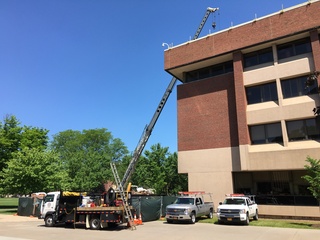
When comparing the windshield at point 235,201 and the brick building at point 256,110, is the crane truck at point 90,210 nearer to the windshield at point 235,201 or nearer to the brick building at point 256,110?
the windshield at point 235,201

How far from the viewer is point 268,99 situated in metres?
27.5

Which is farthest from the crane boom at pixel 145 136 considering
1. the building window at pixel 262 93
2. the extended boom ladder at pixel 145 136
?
the building window at pixel 262 93

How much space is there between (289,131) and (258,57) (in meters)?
7.97

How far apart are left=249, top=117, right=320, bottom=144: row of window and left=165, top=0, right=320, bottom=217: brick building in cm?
8

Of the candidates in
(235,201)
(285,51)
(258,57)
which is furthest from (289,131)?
(235,201)

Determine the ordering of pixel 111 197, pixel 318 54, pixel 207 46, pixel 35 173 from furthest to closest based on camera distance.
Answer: pixel 35 173
pixel 207 46
pixel 318 54
pixel 111 197

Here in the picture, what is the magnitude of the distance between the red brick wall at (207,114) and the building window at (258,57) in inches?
81.3

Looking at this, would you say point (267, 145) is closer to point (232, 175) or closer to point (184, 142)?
point (232, 175)

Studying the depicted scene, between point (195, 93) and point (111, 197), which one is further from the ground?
point (195, 93)

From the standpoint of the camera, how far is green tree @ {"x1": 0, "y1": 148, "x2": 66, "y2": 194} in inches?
1362

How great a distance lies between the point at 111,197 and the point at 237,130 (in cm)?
1431

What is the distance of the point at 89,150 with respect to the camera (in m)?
75.6

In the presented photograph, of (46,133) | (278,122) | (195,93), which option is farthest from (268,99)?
(46,133)

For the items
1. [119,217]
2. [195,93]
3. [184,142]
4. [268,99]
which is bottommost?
[119,217]
